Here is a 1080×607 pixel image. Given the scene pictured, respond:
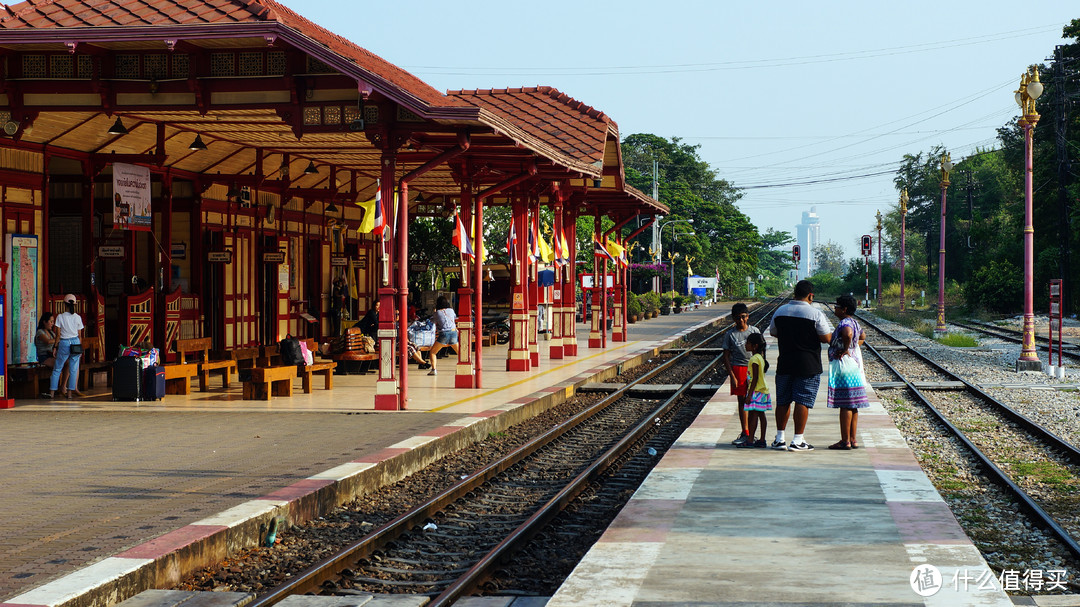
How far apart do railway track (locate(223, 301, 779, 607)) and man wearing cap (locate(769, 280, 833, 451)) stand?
1.77 metres

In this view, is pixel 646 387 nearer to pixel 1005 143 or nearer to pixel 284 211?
pixel 284 211

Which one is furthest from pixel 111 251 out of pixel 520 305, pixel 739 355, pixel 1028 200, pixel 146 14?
pixel 1028 200

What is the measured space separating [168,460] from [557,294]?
16450mm

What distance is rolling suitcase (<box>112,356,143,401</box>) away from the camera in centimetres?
1542

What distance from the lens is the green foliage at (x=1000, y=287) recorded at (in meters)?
58.7

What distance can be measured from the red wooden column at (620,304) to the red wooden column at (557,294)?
6351mm

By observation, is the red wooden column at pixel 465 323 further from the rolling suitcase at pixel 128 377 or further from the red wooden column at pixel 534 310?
the rolling suitcase at pixel 128 377

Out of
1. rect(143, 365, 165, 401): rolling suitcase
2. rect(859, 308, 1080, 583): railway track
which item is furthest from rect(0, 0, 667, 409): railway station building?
rect(859, 308, 1080, 583): railway track

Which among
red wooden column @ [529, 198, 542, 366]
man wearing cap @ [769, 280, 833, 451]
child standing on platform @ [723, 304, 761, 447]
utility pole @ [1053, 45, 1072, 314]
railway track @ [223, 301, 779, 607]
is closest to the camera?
railway track @ [223, 301, 779, 607]

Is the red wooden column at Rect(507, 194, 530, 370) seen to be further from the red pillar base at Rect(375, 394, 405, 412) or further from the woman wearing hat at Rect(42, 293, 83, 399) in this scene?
the woman wearing hat at Rect(42, 293, 83, 399)

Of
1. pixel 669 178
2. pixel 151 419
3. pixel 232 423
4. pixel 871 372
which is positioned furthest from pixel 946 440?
pixel 669 178

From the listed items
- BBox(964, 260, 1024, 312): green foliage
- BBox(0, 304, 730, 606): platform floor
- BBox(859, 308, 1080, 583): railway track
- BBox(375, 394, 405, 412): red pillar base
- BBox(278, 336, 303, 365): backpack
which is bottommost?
BBox(859, 308, 1080, 583): railway track

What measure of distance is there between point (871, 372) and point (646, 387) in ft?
Result: 23.0

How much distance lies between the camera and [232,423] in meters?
13.4
